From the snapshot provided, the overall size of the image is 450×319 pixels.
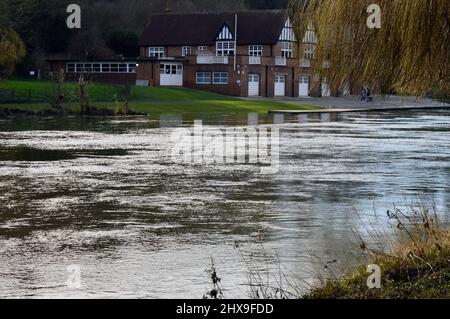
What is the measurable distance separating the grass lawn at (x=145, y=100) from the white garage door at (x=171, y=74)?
794 centimetres

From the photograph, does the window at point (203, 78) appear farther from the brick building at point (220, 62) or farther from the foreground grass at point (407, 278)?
the foreground grass at point (407, 278)

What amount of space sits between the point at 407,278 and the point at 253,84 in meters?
81.2

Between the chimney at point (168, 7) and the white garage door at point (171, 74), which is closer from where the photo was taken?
the white garage door at point (171, 74)

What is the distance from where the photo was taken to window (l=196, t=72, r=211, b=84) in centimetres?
9088

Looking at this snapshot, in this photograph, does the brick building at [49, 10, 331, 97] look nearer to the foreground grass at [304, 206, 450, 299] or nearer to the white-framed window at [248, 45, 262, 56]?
the white-framed window at [248, 45, 262, 56]

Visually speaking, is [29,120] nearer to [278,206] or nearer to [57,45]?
[278,206]

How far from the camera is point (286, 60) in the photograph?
93.0m

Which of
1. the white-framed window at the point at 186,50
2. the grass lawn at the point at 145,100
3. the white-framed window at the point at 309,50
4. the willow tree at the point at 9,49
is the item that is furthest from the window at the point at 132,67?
the white-framed window at the point at 309,50

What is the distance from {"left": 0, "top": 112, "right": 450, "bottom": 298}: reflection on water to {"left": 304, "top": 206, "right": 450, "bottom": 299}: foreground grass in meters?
1.69

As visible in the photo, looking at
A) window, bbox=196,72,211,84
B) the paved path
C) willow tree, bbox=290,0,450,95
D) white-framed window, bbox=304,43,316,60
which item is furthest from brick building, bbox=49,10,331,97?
willow tree, bbox=290,0,450,95

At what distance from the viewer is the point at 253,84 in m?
90.2

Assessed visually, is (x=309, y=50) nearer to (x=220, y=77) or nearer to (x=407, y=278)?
(x=407, y=278)

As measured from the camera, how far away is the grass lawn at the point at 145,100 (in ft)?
207
